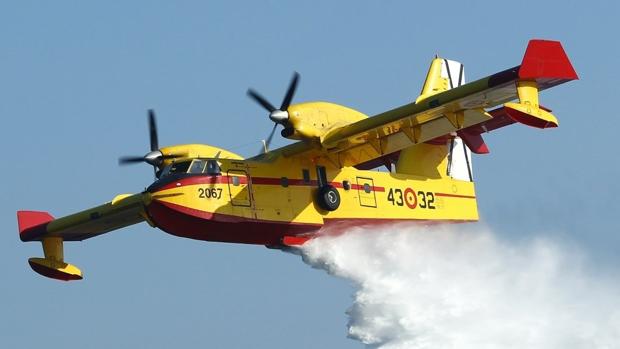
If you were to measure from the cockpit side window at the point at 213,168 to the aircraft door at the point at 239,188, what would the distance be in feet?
0.86

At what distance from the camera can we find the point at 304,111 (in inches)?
1240

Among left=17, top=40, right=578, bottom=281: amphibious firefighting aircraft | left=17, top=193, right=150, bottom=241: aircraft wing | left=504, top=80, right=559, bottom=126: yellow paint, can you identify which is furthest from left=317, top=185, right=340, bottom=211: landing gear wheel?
left=504, top=80, right=559, bottom=126: yellow paint

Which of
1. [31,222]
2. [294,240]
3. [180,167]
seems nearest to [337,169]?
[294,240]

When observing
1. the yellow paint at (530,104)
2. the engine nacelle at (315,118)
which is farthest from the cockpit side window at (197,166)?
the yellow paint at (530,104)

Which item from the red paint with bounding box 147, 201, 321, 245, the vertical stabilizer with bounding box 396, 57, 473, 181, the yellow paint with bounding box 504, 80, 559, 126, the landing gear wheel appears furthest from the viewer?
the vertical stabilizer with bounding box 396, 57, 473, 181

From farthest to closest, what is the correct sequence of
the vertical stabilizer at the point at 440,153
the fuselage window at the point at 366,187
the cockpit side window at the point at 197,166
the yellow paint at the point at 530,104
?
the vertical stabilizer at the point at 440,153
the fuselage window at the point at 366,187
the cockpit side window at the point at 197,166
the yellow paint at the point at 530,104

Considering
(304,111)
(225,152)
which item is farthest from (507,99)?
(225,152)

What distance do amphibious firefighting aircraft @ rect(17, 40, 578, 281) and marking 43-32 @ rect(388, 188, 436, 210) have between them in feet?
0.08

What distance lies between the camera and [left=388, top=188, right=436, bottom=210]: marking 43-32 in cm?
3403

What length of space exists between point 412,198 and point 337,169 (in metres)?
2.26

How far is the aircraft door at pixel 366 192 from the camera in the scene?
33.4m

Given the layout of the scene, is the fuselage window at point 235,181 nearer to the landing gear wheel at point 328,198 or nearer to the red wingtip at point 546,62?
the landing gear wheel at point 328,198

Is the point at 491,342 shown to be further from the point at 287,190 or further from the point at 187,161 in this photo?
the point at 187,161

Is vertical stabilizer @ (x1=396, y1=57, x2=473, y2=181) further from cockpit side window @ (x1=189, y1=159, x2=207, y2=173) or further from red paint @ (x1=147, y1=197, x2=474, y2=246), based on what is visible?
cockpit side window @ (x1=189, y1=159, x2=207, y2=173)
